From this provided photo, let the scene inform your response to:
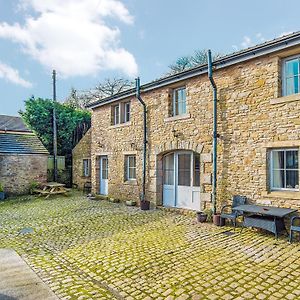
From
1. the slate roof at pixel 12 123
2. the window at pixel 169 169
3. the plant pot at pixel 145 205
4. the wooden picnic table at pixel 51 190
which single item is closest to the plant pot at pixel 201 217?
the window at pixel 169 169

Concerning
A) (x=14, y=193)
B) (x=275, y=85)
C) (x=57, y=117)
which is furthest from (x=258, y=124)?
(x=57, y=117)

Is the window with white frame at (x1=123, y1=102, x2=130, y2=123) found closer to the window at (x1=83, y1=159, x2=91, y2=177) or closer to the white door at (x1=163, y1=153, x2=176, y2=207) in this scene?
the white door at (x1=163, y1=153, x2=176, y2=207)

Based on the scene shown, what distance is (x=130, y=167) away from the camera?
12.5 m

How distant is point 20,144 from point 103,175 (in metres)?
5.75

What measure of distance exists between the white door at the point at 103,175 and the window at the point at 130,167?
2323mm

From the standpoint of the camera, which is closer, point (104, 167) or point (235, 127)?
A: point (235, 127)

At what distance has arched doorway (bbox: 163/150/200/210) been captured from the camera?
9.74 metres

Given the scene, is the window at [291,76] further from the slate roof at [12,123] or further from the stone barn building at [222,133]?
the slate roof at [12,123]

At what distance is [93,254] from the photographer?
18.3ft

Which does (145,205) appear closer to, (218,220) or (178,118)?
(218,220)

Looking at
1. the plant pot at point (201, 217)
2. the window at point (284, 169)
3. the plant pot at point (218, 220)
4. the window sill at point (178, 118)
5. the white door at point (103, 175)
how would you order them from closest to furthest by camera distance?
1. the window at point (284, 169)
2. the plant pot at point (218, 220)
3. the plant pot at point (201, 217)
4. the window sill at point (178, 118)
5. the white door at point (103, 175)

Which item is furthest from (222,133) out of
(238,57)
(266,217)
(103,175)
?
(103,175)

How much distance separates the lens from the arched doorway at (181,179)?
9.74 metres

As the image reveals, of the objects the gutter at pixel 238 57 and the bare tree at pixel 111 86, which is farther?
the bare tree at pixel 111 86
